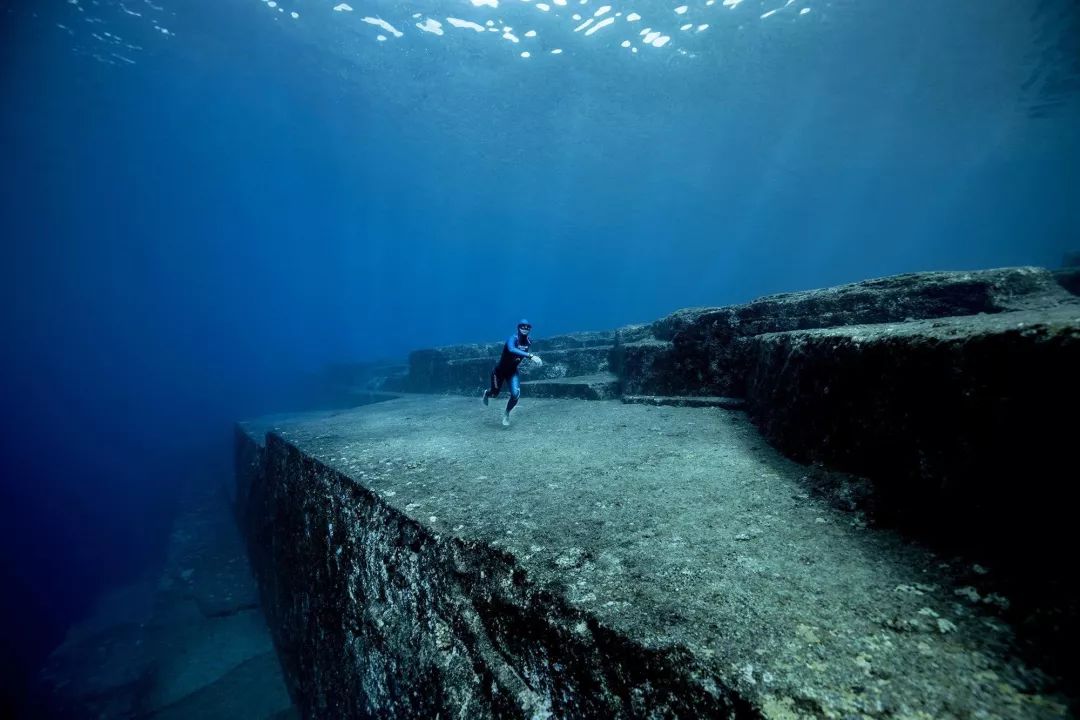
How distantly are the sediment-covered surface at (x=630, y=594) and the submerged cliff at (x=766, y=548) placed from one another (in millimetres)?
11

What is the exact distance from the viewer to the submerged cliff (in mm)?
1189

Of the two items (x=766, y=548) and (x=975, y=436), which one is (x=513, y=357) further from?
(x=975, y=436)

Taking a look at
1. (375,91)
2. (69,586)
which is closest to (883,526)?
(69,586)

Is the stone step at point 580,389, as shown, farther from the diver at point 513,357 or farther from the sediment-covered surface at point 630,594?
the sediment-covered surface at point 630,594

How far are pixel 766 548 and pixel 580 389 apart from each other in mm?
5127

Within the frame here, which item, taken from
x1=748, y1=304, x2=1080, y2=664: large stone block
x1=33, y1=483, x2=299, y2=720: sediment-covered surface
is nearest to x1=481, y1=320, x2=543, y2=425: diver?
x1=748, y1=304, x2=1080, y2=664: large stone block

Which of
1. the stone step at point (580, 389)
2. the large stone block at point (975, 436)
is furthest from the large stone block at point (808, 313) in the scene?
the large stone block at point (975, 436)

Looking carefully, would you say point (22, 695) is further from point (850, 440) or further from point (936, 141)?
point (936, 141)

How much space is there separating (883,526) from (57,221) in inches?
4582

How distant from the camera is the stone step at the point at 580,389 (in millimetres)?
6639

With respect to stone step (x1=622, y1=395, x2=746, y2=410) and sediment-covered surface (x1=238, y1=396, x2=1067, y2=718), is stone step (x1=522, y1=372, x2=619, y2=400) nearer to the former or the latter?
stone step (x1=622, y1=395, x2=746, y2=410)

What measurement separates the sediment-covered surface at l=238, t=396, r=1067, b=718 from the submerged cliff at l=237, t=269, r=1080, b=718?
0.04 feet

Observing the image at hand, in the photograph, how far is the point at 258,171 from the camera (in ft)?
219

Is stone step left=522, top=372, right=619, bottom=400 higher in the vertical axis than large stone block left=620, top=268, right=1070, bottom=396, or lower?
lower
